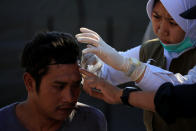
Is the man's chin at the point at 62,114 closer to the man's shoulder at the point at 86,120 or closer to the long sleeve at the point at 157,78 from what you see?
the man's shoulder at the point at 86,120

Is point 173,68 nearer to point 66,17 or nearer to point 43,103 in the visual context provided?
point 43,103

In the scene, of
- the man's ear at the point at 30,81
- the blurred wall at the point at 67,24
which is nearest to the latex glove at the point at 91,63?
the man's ear at the point at 30,81

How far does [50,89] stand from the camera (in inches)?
91.1

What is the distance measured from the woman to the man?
15 cm

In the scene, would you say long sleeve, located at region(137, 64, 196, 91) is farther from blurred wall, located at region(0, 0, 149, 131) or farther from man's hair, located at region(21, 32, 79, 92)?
blurred wall, located at region(0, 0, 149, 131)

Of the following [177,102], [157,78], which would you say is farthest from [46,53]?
[177,102]

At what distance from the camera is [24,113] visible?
237 cm

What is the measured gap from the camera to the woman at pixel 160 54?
225cm

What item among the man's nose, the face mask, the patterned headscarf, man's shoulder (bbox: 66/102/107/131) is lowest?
man's shoulder (bbox: 66/102/107/131)

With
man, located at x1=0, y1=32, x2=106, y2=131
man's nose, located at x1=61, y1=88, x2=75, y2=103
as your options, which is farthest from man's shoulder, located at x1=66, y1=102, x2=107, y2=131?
man's nose, located at x1=61, y1=88, x2=75, y2=103

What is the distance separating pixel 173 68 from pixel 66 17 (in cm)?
378

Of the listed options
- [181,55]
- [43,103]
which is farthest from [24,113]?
[181,55]

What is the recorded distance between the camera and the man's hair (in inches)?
91.3

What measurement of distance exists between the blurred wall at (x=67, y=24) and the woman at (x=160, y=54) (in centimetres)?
325
